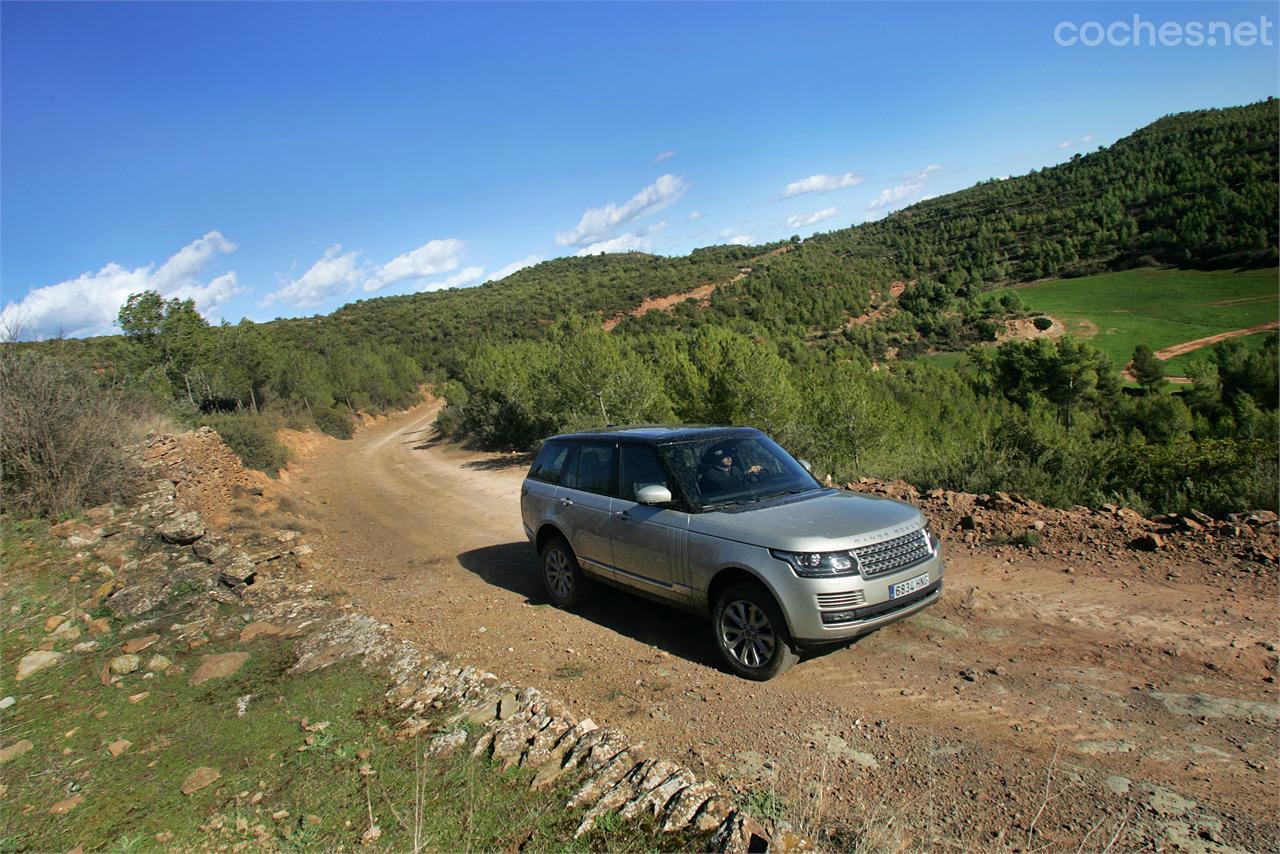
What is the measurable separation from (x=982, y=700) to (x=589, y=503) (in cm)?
359

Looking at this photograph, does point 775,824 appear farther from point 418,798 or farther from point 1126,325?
point 1126,325

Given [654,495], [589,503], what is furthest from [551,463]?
[654,495]

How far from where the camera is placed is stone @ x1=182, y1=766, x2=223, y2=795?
3750mm

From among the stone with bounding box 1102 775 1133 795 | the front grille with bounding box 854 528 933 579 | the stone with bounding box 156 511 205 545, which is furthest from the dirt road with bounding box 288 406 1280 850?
the stone with bounding box 156 511 205 545

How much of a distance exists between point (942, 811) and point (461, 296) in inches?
4254

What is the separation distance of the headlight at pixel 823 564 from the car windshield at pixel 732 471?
0.97 meters

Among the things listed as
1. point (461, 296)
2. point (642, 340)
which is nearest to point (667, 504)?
point (642, 340)

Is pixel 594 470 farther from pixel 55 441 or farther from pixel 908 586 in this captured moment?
pixel 55 441

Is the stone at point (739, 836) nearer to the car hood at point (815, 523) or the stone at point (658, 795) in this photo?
the stone at point (658, 795)

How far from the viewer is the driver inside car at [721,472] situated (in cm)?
560

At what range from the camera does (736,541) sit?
486 centimetres

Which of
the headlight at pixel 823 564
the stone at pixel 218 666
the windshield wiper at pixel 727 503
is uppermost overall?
the windshield wiper at pixel 727 503

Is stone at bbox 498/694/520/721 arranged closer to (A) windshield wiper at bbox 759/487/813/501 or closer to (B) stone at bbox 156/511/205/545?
(A) windshield wiper at bbox 759/487/813/501

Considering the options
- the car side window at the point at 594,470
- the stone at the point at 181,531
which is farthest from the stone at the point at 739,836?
the stone at the point at 181,531
